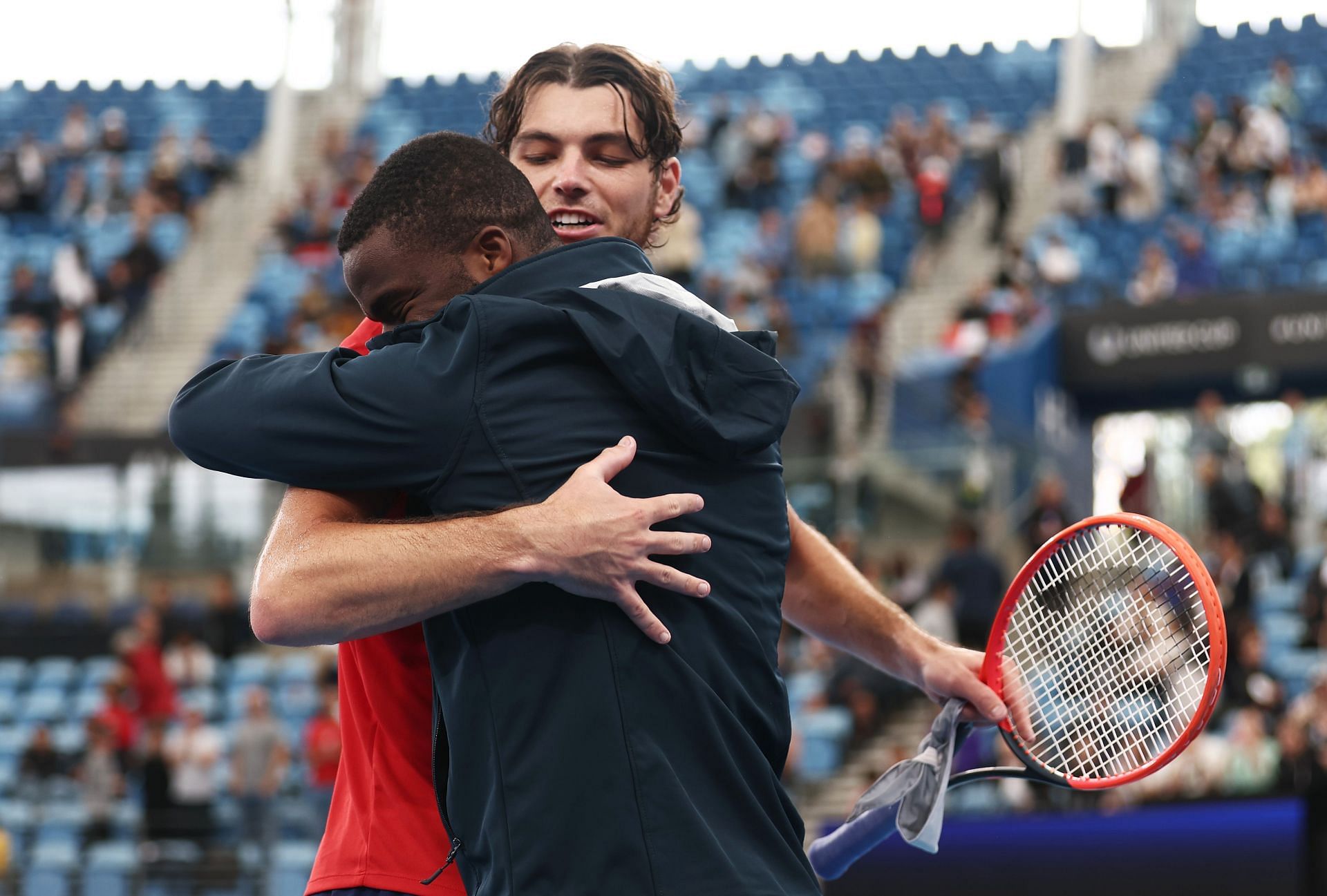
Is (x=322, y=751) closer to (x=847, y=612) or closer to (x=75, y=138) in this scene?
(x=847, y=612)

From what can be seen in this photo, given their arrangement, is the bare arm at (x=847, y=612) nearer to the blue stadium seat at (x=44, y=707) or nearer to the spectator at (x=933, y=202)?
the blue stadium seat at (x=44, y=707)

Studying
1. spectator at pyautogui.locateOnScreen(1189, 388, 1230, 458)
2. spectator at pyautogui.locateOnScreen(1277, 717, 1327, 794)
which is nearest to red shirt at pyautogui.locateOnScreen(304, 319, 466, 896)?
spectator at pyautogui.locateOnScreen(1277, 717, 1327, 794)

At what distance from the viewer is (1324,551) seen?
11781mm

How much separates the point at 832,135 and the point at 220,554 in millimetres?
10998

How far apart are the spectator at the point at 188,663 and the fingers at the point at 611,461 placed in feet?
38.8

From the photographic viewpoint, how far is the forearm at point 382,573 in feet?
7.36

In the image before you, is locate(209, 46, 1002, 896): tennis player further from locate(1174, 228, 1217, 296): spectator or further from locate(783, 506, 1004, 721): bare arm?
locate(1174, 228, 1217, 296): spectator

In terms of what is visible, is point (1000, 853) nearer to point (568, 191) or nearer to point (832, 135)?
point (568, 191)

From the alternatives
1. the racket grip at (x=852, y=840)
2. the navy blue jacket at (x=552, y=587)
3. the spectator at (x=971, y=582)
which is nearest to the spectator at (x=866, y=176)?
the spectator at (x=971, y=582)

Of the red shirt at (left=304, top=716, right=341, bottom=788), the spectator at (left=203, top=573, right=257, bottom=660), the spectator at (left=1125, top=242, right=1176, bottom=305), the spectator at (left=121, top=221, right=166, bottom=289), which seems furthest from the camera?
the spectator at (left=121, top=221, right=166, bottom=289)

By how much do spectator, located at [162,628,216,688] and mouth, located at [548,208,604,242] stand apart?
10999 millimetres

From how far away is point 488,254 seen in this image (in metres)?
2.45

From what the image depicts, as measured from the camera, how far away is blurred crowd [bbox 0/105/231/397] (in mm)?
17609

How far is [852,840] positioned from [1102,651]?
2.12 ft
